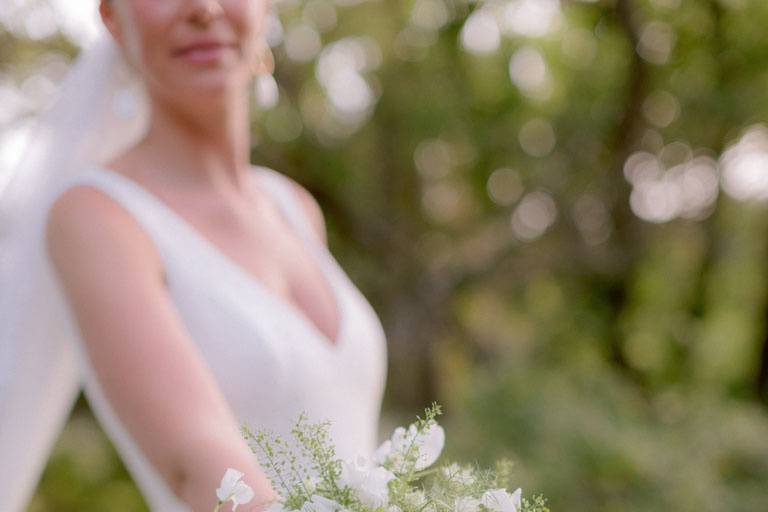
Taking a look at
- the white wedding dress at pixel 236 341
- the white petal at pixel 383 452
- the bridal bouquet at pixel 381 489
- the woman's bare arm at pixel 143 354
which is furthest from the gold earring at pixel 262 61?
the bridal bouquet at pixel 381 489

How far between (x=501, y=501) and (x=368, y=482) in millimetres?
135

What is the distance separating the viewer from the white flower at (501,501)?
1.10 metres

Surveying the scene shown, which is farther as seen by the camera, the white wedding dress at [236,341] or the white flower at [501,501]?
the white wedding dress at [236,341]

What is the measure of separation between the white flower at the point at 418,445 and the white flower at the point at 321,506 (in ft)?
0.36

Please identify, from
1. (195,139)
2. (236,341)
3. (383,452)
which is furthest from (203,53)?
(383,452)

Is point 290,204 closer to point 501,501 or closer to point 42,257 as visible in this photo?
point 42,257

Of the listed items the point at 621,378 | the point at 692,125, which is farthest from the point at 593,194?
the point at 621,378

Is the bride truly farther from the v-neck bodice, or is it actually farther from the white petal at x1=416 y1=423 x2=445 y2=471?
the white petal at x1=416 y1=423 x2=445 y2=471

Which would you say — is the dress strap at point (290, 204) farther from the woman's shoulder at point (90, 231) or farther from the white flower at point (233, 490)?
the white flower at point (233, 490)

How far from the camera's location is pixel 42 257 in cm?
196

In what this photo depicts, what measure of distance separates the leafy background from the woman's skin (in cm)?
517

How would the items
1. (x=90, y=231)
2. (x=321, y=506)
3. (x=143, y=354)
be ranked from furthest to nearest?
(x=90, y=231), (x=143, y=354), (x=321, y=506)

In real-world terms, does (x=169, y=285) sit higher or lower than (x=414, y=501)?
lower

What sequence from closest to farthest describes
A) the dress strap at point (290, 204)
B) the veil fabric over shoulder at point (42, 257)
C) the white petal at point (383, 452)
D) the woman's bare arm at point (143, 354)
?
the white petal at point (383, 452) → the woman's bare arm at point (143, 354) → the veil fabric over shoulder at point (42, 257) → the dress strap at point (290, 204)
